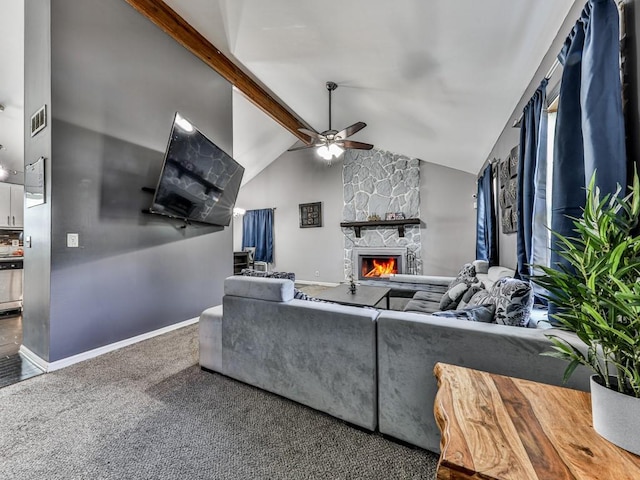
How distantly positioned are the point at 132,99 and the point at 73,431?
289 centimetres

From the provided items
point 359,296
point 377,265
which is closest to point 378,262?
point 377,265

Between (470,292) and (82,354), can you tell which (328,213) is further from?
(82,354)

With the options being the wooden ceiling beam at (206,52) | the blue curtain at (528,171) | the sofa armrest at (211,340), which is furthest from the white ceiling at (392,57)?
the sofa armrest at (211,340)

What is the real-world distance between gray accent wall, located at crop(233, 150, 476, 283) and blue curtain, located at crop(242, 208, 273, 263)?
0.17m

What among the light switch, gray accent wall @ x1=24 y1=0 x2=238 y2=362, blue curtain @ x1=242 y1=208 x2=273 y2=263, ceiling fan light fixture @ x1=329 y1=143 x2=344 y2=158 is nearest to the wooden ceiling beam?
gray accent wall @ x1=24 y1=0 x2=238 y2=362

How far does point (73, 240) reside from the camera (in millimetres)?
2361

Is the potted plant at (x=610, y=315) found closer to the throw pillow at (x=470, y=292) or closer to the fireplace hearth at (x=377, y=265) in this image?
the throw pillow at (x=470, y=292)

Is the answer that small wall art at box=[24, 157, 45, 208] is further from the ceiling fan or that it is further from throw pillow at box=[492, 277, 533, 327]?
throw pillow at box=[492, 277, 533, 327]

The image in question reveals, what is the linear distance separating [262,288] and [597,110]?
1912mm

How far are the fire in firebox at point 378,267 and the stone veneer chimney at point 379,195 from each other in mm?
295

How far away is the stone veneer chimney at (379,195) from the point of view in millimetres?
5762

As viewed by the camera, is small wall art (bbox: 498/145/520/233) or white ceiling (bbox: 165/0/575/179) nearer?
white ceiling (bbox: 165/0/575/179)

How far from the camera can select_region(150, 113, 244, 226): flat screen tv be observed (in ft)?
8.57

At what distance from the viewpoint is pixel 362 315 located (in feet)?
4.90
